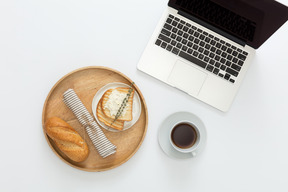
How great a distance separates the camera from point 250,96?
1.13m

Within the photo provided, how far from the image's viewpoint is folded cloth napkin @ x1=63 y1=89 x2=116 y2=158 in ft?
3.39

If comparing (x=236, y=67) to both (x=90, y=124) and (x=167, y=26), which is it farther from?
(x=90, y=124)

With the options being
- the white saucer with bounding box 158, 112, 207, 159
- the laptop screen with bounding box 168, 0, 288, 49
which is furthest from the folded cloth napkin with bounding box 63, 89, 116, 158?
the laptop screen with bounding box 168, 0, 288, 49

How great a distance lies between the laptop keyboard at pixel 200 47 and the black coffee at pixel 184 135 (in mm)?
235

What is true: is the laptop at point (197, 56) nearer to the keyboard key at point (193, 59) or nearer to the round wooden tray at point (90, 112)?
the keyboard key at point (193, 59)

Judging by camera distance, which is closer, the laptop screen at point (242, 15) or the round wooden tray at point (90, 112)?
the laptop screen at point (242, 15)

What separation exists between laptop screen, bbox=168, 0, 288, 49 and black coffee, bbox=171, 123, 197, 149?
15.4 inches

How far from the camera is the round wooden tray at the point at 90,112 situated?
106 centimetres

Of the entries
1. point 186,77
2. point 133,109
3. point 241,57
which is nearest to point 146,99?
point 133,109

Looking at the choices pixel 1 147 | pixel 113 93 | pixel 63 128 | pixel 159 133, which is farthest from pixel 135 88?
pixel 1 147

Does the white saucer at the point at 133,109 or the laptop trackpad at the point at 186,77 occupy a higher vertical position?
the laptop trackpad at the point at 186,77

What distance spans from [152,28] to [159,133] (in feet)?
1.35

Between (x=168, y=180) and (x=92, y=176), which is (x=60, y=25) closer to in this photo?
(x=92, y=176)

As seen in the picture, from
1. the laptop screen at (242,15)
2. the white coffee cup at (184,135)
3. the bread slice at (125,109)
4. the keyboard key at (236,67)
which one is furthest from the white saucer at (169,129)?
the laptop screen at (242,15)
